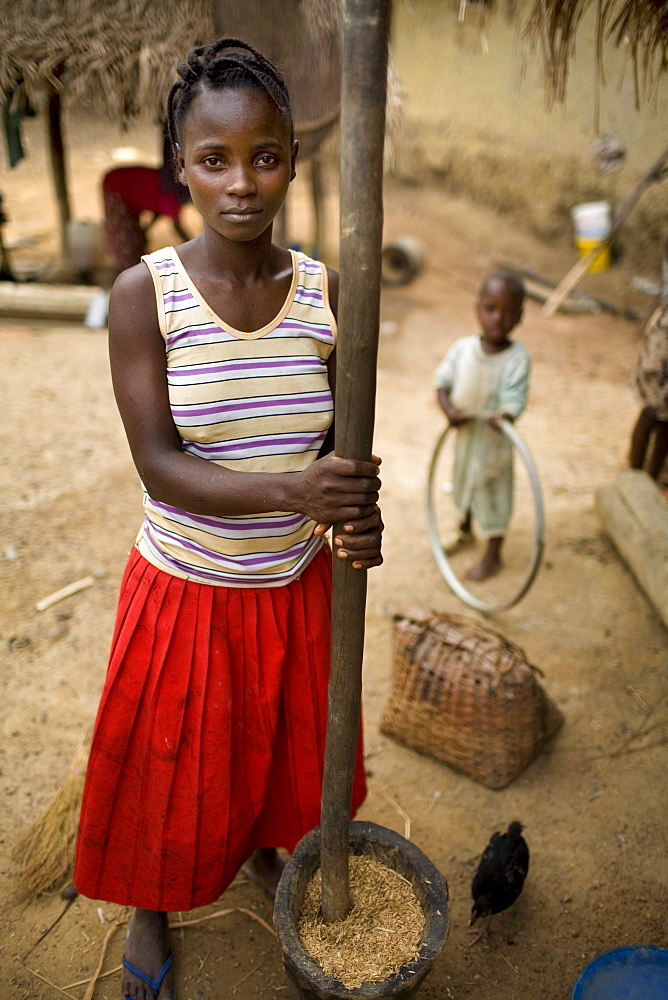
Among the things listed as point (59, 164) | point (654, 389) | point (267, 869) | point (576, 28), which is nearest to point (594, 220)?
point (654, 389)

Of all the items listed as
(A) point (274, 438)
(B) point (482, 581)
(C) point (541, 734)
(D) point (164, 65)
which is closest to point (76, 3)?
(D) point (164, 65)

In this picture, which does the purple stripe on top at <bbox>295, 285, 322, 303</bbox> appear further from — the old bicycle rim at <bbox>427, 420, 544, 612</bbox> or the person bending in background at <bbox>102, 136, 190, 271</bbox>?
the person bending in background at <bbox>102, 136, 190, 271</bbox>

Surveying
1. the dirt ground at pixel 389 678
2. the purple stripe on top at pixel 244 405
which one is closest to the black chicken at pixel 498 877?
the dirt ground at pixel 389 678

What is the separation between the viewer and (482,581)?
3838mm

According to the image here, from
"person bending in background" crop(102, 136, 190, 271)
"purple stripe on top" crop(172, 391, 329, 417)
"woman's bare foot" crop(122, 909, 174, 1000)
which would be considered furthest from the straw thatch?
"person bending in background" crop(102, 136, 190, 271)

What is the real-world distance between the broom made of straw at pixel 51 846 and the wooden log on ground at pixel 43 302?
5.10 meters

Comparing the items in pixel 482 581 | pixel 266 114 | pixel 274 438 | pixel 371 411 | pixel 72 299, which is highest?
pixel 266 114

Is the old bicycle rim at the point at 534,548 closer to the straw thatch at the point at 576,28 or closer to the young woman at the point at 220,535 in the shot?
the straw thatch at the point at 576,28

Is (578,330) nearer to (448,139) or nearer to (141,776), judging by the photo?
(448,139)

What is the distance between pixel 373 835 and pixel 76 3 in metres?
5.33

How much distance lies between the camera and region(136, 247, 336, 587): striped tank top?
4.54 feet

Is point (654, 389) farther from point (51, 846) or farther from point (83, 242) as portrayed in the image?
point (83, 242)

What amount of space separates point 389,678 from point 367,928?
1.52m

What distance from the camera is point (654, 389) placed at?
416 cm
